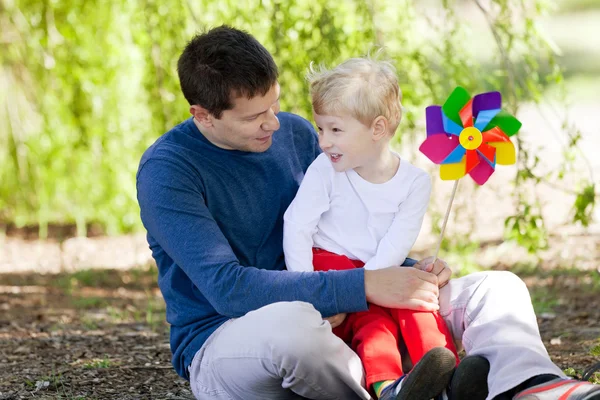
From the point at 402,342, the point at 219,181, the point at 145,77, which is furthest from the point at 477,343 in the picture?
the point at 145,77

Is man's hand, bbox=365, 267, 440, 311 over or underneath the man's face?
underneath

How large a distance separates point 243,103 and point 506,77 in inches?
84.7

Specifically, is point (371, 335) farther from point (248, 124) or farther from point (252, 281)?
point (248, 124)

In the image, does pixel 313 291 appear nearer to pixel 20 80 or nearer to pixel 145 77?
pixel 145 77

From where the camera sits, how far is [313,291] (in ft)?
7.75

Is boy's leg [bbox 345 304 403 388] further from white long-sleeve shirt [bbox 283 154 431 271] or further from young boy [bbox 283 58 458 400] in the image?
white long-sleeve shirt [bbox 283 154 431 271]

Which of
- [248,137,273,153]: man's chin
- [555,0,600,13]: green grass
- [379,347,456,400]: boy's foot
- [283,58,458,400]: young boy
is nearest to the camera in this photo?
[379,347,456,400]: boy's foot

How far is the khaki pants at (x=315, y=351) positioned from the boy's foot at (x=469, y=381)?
0.09 feet

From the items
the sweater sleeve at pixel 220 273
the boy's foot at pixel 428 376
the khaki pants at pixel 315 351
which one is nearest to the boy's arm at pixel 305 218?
the sweater sleeve at pixel 220 273

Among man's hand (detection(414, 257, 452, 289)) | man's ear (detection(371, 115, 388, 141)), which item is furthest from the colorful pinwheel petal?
man's hand (detection(414, 257, 452, 289))

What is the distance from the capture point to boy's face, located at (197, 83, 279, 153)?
8.20 ft

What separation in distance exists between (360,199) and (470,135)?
346 millimetres

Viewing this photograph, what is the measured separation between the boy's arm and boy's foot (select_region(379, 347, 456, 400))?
50 centimetres

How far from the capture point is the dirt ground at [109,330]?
2928 millimetres
